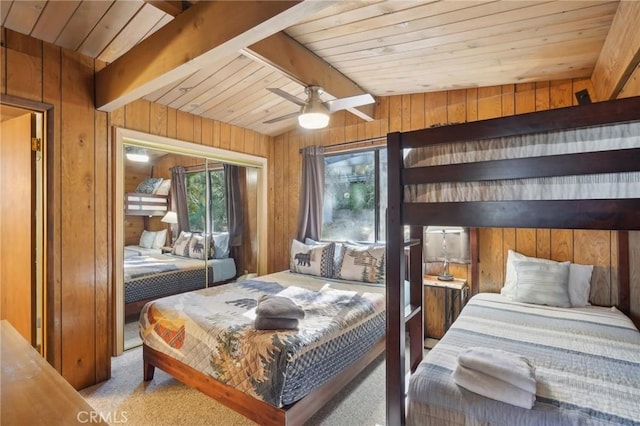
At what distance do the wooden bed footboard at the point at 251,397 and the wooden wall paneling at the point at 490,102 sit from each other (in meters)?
2.53

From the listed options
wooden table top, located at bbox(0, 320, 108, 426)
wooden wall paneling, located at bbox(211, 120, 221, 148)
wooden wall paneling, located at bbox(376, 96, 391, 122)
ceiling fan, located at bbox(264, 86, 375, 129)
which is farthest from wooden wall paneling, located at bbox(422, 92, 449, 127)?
wooden table top, located at bbox(0, 320, 108, 426)

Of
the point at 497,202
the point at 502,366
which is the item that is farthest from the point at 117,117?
the point at 502,366

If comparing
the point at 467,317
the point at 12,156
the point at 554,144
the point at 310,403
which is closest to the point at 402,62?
the point at 554,144

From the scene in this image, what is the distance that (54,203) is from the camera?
227 centimetres

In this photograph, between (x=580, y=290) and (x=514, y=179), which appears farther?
(x=580, y=290)

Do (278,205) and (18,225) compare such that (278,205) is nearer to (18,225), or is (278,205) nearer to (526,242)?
(18,225)

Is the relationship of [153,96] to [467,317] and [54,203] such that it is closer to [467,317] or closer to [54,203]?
[54,203]

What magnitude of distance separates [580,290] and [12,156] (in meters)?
4.83

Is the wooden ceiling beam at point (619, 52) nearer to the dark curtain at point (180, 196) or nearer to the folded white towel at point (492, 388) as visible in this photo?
the folded white towel at point (492, 388)

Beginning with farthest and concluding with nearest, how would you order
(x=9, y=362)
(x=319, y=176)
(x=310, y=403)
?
(x=319, y=176)
(x=310, y=403)
(x=9, y=362)

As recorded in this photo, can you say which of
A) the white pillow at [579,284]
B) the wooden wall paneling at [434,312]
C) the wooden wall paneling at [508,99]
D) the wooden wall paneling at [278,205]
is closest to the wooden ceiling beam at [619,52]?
the wooden wall paneling at [508,99]

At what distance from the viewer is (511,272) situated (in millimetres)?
2814

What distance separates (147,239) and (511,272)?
361cm

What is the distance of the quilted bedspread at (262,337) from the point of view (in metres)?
1.69
